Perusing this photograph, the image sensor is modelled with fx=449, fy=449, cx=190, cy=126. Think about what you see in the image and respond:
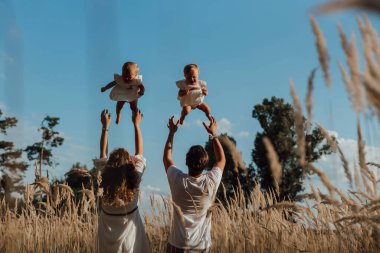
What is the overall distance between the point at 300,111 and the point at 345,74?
0.66 ft

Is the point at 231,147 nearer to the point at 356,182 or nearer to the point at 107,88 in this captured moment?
the point at 356,182

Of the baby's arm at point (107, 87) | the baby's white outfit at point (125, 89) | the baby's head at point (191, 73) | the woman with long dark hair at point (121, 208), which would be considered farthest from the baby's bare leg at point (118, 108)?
the woman with long dark hair at point (121, 208)

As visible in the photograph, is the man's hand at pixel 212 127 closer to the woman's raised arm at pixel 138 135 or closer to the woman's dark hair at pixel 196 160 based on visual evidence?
the woman's dark hair at pixel 196 160

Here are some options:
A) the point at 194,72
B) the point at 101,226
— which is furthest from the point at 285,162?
the point at 101,226

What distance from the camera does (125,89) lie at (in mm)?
6000

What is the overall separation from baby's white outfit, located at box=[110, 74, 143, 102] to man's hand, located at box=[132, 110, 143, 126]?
2.20 feet

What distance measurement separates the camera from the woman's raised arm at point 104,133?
4895mm

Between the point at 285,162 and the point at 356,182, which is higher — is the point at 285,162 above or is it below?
above

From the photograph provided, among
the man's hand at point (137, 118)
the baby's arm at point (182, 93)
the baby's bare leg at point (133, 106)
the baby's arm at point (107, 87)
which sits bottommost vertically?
the man's hand at point (137, 118)

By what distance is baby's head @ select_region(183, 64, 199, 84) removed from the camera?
6.19m

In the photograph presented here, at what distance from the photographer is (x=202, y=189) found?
387 cm

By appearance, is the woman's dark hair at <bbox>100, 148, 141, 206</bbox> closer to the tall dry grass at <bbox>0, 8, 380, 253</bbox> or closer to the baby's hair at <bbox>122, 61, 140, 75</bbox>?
the tall dry grass at <bbox>0, 8, 380, 253</bbox>

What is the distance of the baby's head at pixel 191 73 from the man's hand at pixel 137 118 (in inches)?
49.7

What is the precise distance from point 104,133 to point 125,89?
3.89 feet
